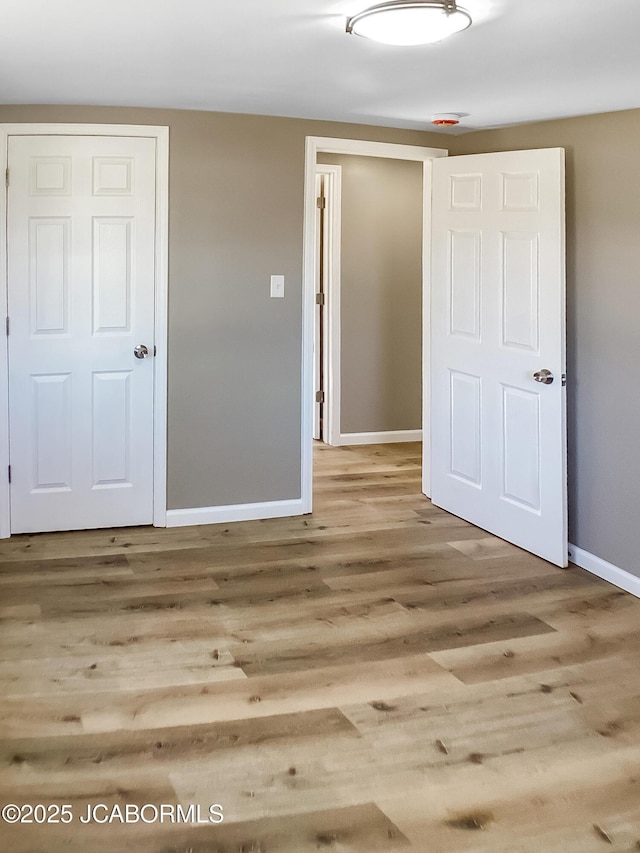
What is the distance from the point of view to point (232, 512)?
488 cm

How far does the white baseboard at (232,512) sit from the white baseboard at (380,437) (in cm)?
202

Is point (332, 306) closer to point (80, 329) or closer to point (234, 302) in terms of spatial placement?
point (234, 302)

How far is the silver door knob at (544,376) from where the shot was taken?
13.6 ft

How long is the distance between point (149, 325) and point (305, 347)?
2.79 ft

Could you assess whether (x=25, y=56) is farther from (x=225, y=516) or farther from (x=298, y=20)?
(x=225, y=516)

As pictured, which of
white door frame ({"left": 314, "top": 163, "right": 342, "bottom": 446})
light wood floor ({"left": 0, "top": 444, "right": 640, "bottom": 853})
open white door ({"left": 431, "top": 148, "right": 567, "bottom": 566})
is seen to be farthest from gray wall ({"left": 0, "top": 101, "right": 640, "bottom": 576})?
Result: white door frame ({"left": 314, "top": 163, "right": 342, "bottom": 446})

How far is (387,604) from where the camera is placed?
3.72 meters

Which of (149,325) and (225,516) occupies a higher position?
(149,325)

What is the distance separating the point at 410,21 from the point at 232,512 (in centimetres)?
286

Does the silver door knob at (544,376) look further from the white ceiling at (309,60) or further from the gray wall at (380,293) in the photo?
the gray wall at (380,293)

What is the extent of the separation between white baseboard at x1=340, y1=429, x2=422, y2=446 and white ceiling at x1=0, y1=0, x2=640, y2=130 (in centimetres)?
299

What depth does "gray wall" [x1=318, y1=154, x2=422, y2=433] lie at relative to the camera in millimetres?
6793

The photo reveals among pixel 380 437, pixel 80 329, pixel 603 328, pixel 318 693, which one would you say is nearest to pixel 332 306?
pixel 380 437

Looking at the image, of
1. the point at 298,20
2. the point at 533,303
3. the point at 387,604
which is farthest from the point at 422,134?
the point at 387,604
